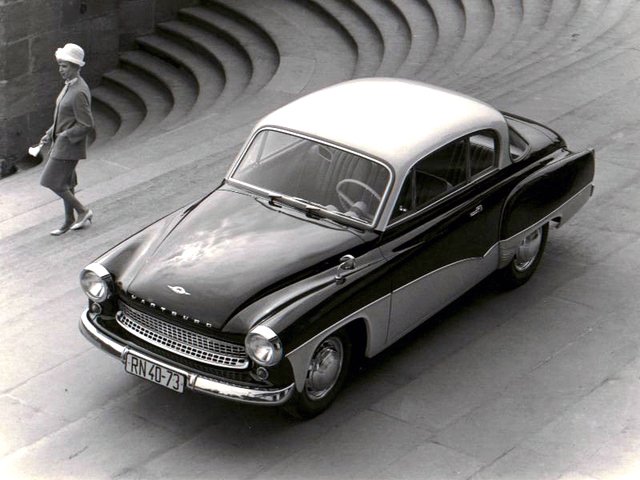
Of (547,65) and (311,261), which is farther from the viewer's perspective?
(547,65)

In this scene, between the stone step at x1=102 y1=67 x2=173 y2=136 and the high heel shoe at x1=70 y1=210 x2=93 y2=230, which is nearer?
the high heel shoe at x1=70 y1=210 x2=93 y2=230

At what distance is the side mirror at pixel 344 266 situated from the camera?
743 cm

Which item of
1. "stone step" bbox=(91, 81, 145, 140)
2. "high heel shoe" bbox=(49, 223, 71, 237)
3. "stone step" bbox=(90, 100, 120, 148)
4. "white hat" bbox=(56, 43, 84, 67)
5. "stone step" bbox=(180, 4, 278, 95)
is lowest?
"stone step" bbox=(90, 100, 120, 148)

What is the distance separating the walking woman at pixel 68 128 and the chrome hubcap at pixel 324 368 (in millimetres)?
3850

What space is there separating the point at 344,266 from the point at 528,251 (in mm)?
2254

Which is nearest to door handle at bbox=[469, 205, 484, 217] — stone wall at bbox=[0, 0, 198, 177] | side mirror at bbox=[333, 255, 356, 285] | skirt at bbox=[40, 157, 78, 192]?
side mirror at bbox=[333, 255, 356, 285]

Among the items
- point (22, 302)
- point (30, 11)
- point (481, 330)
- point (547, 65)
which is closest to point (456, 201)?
point (481, 330)

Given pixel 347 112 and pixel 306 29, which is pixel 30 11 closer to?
pixel 306 29

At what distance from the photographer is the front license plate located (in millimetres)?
7117

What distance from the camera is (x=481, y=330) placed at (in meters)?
8.55

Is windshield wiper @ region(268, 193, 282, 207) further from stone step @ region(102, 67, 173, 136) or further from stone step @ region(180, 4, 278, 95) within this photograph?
stone step @ region(102, 67, 173, 136)

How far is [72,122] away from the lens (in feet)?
33.3

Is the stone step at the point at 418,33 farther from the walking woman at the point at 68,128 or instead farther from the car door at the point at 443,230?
the car door at the point at 443,230

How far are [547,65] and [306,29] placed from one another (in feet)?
12.4
